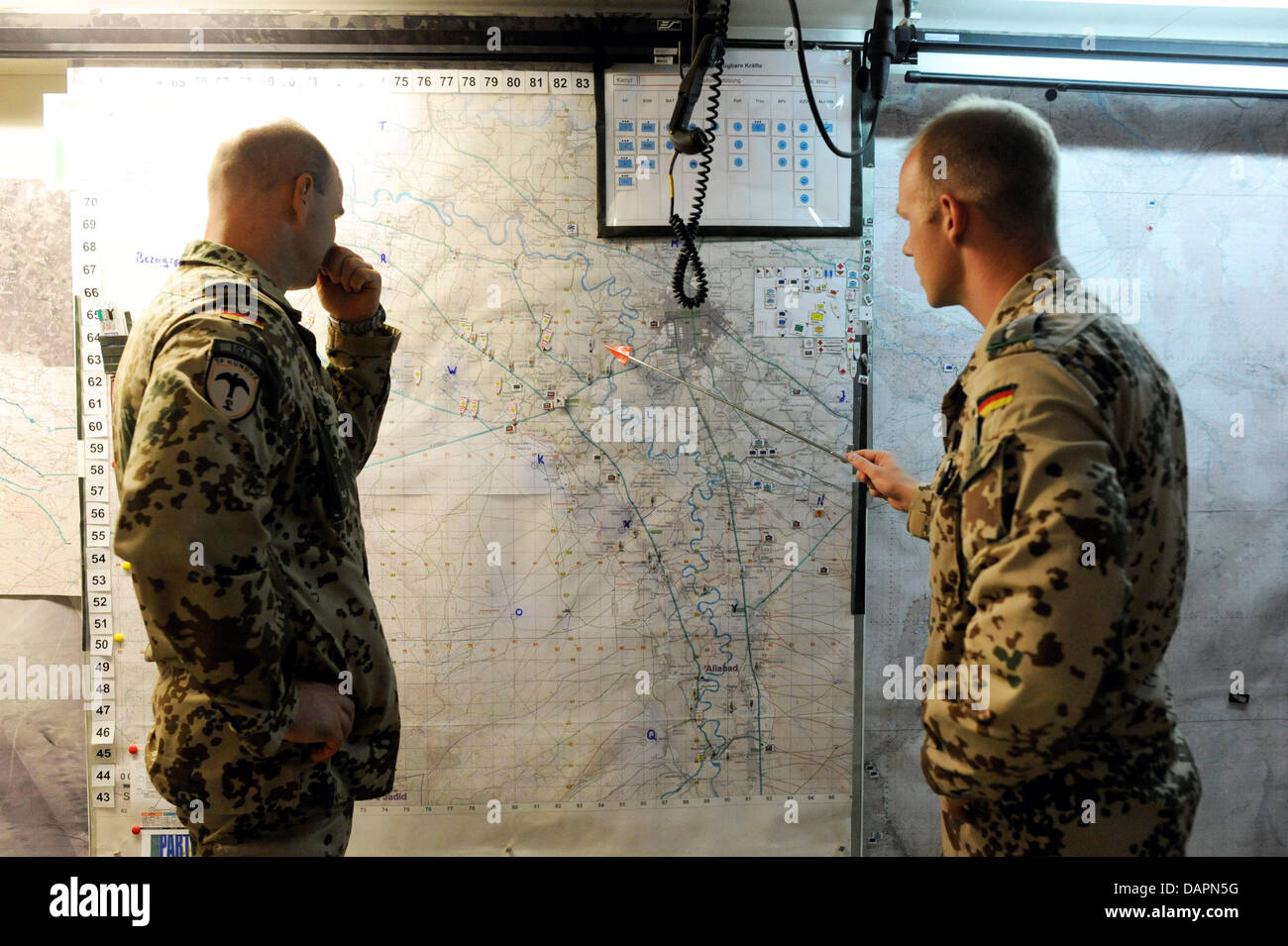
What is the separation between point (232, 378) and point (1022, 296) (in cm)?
129

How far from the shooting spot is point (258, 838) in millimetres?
1352

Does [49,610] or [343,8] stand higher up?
[343,8]

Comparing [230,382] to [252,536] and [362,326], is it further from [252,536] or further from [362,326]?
[362,326]

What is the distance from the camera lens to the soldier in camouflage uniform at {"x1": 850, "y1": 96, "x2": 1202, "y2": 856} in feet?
3.63

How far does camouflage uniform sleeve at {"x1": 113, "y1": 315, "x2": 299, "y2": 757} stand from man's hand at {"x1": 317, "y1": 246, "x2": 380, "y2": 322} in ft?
1.57

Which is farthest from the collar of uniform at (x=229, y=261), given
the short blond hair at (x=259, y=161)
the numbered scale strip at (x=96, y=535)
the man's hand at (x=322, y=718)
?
the numbered scale strip at (x=96, y=535)

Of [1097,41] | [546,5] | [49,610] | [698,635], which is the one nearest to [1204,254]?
[1097,41]

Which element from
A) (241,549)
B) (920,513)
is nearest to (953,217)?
(920,513)

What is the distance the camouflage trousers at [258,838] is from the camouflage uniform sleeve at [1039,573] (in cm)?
110

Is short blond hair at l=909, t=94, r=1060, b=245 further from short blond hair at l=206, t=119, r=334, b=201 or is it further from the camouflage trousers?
the camouflage trousers

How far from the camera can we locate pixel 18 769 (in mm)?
2322

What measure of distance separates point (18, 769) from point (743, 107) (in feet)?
9.36

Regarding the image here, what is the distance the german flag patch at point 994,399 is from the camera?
47.0 inches
